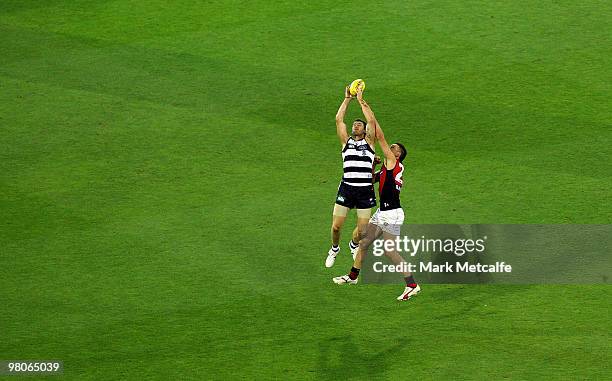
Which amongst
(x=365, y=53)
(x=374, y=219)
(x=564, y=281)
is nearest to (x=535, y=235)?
(x=564, y=281)

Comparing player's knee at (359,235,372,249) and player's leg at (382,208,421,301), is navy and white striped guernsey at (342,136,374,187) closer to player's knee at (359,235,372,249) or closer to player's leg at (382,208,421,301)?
player's leg at (382,208,421,301)

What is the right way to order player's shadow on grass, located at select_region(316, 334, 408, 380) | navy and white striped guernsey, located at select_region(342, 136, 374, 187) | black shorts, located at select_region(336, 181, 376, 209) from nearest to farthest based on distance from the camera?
player's shadow on grass, located at select_region(316, 334, 408, 380), navy and white striped guernsey, located at select_region(342, 136, 374, 187), black shorts, located at select_region(336, 181, 376, 209)

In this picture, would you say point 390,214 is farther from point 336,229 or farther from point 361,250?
point 336,229

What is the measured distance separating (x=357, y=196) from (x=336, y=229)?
674 mm

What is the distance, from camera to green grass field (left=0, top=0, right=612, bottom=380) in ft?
53.4

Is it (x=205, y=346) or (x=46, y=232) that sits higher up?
(x=46, y=232)

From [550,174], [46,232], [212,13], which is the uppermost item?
[212,13]

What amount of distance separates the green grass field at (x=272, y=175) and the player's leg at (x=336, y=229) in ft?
0.85

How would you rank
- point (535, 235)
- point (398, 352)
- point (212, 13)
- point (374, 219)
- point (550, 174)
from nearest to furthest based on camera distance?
point (398, 352) → point (374, 219) → point (535, 235) → point (550, 174) → point (212, 13)

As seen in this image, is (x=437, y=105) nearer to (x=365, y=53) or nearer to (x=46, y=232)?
(x=365, y=53)

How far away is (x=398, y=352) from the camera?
1608cm

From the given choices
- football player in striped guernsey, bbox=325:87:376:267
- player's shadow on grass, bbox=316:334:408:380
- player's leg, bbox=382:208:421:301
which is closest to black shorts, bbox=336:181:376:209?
football player in striped guernsey, bbox=325:87:376:267

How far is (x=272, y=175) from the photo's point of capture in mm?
20875

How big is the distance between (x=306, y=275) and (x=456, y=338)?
2786mm
